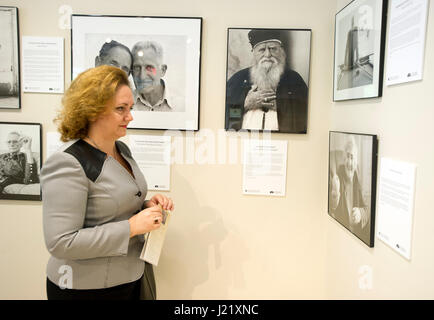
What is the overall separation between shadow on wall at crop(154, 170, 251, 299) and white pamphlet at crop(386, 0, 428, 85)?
1179mm

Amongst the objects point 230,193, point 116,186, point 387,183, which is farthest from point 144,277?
point 387,183

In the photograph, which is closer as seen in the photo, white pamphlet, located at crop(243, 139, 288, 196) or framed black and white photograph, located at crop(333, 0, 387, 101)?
framed black and white photograph, located at crop(333, 0, 387, 101)

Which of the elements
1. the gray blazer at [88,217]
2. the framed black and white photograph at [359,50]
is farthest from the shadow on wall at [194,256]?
the framed black and white photograph at [359,50]

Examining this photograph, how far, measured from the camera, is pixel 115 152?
1.40 meters

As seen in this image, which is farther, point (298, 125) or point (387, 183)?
point (298, 125)

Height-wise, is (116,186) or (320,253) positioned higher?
(116,186)

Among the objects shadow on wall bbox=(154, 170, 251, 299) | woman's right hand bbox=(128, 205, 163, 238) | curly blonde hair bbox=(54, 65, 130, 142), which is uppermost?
curly blonde hair bbox=(54, 65, 130, 142)

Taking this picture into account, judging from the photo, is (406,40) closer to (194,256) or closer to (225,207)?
(225,207)

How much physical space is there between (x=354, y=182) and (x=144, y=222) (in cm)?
92

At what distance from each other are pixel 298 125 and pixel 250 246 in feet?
2.46

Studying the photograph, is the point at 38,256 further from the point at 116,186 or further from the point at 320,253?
the point at 320,253

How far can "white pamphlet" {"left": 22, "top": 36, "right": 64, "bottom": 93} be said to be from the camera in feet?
6.10

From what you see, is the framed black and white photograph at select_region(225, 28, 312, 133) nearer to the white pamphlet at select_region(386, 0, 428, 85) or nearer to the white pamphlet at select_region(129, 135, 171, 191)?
the white pamphlet at select_region(129, 135, 171, 191)

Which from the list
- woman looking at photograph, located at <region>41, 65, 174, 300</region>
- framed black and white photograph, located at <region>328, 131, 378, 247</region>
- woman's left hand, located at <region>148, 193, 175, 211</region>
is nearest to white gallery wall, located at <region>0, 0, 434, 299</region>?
framed black and white photograph, located at <region>328, 131, 378, 247</region>
